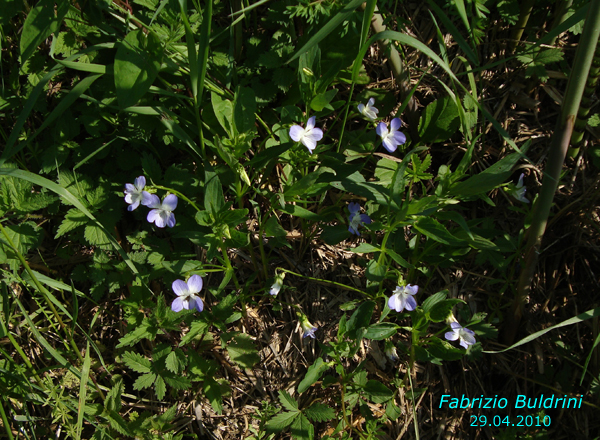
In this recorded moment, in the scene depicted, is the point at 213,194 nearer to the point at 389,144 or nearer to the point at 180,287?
the point at 180,287

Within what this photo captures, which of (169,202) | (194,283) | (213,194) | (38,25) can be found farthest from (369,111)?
(38,25)

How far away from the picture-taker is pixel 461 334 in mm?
1889

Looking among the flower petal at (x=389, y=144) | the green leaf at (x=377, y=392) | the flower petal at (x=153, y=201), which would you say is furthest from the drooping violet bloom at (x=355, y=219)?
the flower petal at (x=153, y=201)

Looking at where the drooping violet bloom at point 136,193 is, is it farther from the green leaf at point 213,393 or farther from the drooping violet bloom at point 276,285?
the green leaf at point 213,393

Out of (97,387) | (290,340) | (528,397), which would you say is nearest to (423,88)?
(290,340)

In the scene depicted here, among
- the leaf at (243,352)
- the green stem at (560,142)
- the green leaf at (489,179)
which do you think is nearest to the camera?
the green stem at (560,142)

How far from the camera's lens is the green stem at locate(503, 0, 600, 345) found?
127cm

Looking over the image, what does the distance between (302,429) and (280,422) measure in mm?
93

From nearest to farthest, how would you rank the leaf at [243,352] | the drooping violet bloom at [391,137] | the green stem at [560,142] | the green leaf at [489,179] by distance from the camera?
the green stem at [560,142] → the green leaf at [489,179] → the drooping violet bloom at [391,137] → the leaf at [243,352]

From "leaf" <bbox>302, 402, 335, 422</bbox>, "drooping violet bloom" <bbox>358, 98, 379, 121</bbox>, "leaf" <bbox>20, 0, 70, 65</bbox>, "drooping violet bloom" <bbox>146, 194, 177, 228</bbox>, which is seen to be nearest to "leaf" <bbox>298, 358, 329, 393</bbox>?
"leaf" <bbox>302, 402, 335, 422</bbox>

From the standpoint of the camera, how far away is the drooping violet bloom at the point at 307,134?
1.75 metres

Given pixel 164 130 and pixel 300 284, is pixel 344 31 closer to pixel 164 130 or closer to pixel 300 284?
pixel 164 130

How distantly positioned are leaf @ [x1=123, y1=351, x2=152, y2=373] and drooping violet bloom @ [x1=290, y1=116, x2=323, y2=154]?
1100 mm

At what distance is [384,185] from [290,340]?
816 mm
